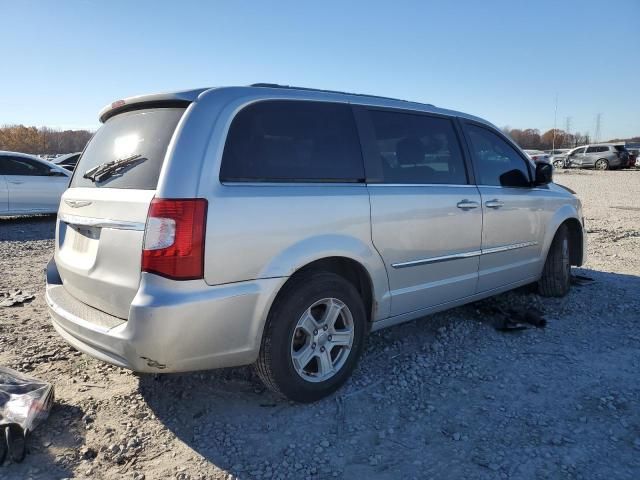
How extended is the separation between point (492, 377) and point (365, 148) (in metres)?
1.80

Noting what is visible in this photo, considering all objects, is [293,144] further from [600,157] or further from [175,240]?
[600,157]

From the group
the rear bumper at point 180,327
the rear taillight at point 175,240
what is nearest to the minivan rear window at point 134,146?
the rear taillight at point 175,240

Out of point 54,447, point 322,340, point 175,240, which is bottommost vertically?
point 54,447

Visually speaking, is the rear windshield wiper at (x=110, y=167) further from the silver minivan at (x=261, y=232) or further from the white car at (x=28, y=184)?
the white car at (x=28, y=184)

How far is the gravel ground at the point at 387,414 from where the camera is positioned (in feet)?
8.11

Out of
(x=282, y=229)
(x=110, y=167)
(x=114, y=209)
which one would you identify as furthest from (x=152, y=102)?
(x=282, y=229)

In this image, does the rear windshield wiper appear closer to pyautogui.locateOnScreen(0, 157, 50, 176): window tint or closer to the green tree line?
pyautogui.locateOnScreen(0, 157, 50, 176): window tint

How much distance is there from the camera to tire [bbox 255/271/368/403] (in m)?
2.81

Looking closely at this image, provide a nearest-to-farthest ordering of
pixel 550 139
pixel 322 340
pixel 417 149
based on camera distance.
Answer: pixel 322 340, pixel 417 149, pixel 550 139

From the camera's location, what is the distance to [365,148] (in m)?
3.32

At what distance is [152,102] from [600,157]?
1547 inches

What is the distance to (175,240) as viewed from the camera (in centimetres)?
244

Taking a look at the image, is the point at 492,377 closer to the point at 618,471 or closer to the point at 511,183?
the point at 618,471

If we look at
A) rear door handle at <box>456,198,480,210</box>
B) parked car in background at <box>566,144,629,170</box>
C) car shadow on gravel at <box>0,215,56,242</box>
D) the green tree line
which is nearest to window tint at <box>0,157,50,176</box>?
car shadow on gravel at <box>0,215,56,242</box>
